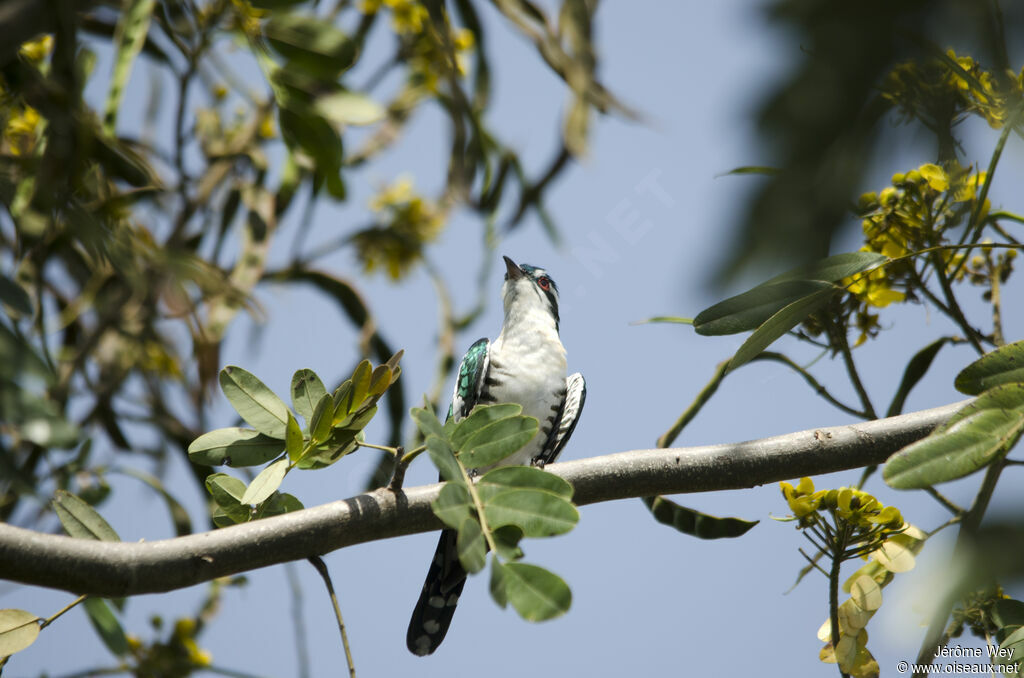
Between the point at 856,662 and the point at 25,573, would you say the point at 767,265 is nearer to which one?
the point at 25,573

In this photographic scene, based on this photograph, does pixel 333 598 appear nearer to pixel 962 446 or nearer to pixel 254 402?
pixel 254 402

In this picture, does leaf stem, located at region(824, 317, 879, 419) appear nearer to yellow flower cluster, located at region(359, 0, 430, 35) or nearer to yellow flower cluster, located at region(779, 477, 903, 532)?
yellow flower cluster, located at region(779, 477, 903, 532)

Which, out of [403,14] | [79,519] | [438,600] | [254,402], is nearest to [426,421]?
[254,402]

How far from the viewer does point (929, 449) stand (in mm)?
994

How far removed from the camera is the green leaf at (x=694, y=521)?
201cm

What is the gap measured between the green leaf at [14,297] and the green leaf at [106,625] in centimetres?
122

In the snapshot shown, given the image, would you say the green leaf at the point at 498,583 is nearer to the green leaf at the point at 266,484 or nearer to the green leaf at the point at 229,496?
the green leaf at the point at 266,484

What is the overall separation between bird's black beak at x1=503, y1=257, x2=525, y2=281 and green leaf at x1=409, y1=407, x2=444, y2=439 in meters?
2.97

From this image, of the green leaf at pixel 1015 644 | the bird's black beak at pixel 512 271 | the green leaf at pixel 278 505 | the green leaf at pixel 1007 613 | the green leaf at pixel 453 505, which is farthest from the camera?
the bird's black beak at pixel 512 271

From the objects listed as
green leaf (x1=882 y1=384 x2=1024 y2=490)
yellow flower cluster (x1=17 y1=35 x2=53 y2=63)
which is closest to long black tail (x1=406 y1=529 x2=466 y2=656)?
green leaf (x1=882 y1=384 x2=1024 y2=490)

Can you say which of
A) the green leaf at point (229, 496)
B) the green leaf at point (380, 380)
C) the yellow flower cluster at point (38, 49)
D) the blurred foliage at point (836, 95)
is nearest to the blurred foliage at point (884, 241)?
the blurred foliage at point (836, 95)

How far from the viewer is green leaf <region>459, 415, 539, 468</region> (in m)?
1.57

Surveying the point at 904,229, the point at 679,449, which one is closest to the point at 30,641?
the point at 679,449

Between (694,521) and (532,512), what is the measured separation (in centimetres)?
88
